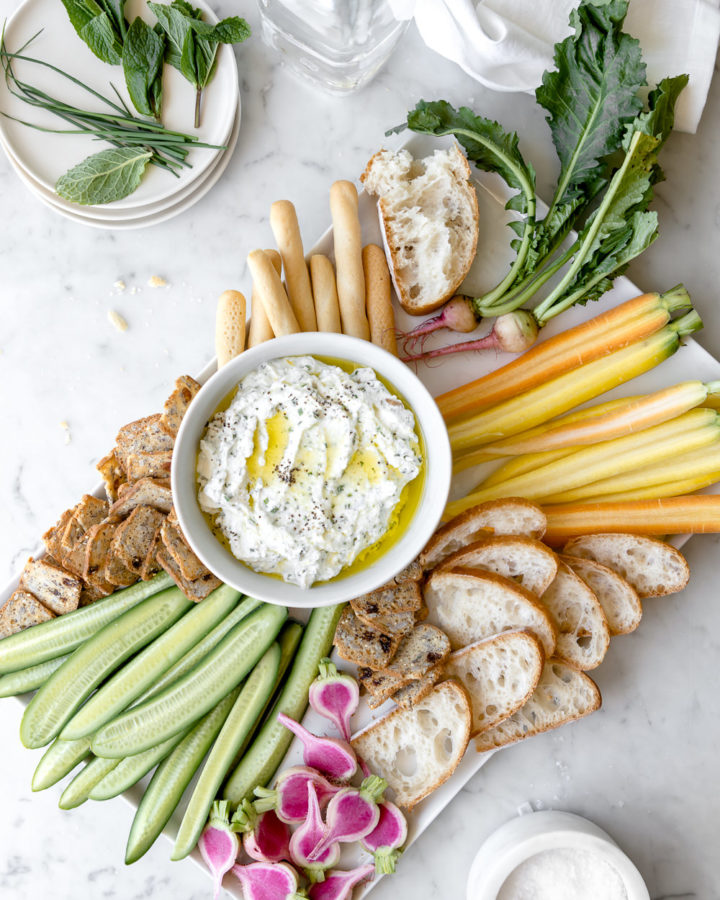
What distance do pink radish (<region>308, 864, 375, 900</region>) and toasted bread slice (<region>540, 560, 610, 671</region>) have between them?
94 cm

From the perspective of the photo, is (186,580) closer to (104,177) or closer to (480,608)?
(480,608)

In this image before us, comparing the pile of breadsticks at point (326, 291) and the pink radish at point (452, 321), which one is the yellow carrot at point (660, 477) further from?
the pile of breadsticks at point (326, 291)

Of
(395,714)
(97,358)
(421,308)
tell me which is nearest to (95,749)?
(395,714)

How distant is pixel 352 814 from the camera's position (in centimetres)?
232

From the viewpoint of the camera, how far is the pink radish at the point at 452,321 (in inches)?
95.0

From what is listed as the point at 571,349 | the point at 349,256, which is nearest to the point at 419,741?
the point at 571,349

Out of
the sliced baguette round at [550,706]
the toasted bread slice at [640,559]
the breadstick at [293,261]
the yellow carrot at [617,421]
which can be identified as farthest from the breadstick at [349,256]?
the sliced baguette round at [550,706]

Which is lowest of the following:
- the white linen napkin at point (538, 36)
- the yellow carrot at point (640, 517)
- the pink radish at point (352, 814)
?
the pink radish at point (352, 814)

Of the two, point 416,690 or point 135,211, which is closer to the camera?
point 416,690

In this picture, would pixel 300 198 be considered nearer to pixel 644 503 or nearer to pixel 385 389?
pixel 385 389

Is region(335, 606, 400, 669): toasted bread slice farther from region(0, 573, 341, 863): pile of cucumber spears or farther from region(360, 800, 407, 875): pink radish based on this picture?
region(360, 800, 407, 875): pink radish

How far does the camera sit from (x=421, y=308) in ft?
7.95

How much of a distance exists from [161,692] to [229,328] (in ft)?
3.87

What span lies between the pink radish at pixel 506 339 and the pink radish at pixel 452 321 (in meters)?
0.06
